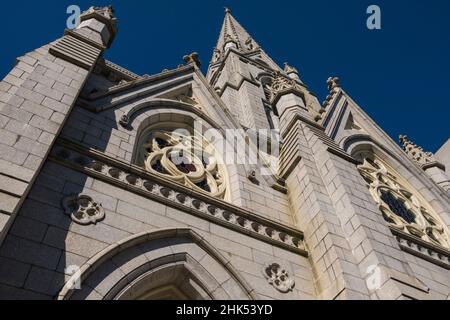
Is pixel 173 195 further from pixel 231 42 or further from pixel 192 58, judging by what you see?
pixel 231 42

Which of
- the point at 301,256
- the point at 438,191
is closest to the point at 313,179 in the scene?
the point at 301,256

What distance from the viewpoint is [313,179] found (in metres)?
8.87

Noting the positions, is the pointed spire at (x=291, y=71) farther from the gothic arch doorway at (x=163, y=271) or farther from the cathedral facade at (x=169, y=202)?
the gothic arch doorway at (x=163, y=271)

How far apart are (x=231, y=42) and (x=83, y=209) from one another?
2494 centimetres

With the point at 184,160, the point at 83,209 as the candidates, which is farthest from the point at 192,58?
the point at 83,209

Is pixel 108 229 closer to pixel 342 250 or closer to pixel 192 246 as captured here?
pixel 192 246

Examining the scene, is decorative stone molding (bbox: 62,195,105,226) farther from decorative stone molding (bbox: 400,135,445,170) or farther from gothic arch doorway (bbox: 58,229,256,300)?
decorative stone molding (bbox: 400,135,445,170)

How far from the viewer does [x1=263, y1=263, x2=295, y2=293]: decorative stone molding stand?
6.84 metres

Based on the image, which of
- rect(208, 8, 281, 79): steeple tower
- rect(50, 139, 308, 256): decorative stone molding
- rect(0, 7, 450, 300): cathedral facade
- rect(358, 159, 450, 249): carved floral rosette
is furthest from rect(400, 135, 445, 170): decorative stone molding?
rect(208, 8, 281, 79): steeple tower

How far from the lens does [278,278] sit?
275 inches

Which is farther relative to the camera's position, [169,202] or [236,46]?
[236,46]

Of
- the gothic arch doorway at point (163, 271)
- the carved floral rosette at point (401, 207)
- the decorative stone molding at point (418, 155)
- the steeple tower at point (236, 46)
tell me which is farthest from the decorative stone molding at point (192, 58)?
the steeple tower at point (236, 46)

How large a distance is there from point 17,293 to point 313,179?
5914 mm

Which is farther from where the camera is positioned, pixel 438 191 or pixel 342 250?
pixel 438 191
